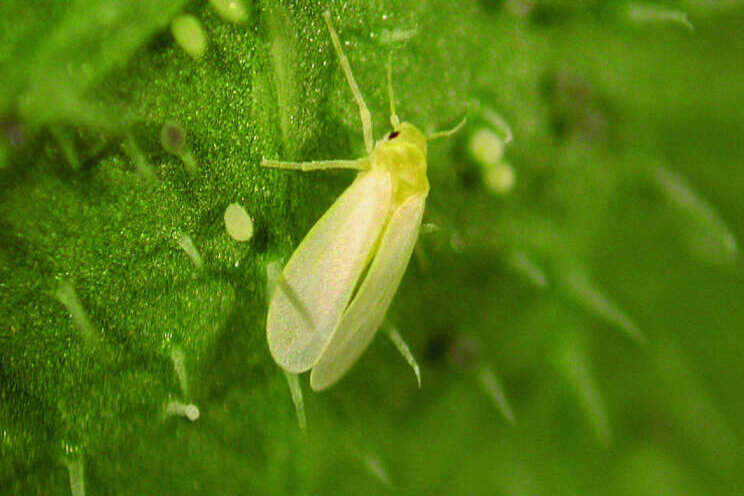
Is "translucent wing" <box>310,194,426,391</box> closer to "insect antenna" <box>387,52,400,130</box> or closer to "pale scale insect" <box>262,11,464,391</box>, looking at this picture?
"pale scale insect" <box>262,11,464,391</box>

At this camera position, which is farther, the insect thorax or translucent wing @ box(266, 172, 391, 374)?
the insect thorax

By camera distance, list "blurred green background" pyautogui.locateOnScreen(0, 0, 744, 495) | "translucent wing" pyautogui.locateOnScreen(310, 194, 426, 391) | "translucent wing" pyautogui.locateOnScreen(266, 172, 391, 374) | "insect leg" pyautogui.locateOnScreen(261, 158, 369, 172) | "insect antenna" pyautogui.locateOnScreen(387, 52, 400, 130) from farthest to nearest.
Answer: "translucent wing" pyautogui.locateOnScreen(310, 194, 426, 391), "translucent wing" pyautogui.locateOnScreen(266, 172, 391, 374), "insect antenna" pyautogui.locateOnScreen(387, 52, 400, 130), "insect leg" pyautogui.locateOnScreen(261, 158, 369, 172), "blurred green background" pyautogui.locateOnScreen(0, 0, 744, 495)

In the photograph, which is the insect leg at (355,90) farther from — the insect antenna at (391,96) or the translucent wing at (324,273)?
the translucent wing at (324,273)

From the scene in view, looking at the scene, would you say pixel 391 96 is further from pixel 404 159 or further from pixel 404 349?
pixel 404 349

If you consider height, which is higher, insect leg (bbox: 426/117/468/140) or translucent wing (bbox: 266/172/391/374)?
insect leg (bbox: 426/117/468/140)

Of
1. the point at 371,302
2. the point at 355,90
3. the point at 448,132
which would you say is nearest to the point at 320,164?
the point at 355,90

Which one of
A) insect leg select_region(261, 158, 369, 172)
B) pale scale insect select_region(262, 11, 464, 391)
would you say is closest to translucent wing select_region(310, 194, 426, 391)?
pale scale insect select_region(262, 11, 464, 391)

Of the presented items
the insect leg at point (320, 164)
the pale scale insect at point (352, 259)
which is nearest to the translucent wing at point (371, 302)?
the pale scale insect at point (352, 259)

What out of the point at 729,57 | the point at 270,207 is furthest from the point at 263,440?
the point at 729,57
